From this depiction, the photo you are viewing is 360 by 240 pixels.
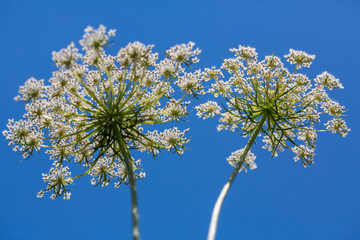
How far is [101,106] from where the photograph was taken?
28.2ft

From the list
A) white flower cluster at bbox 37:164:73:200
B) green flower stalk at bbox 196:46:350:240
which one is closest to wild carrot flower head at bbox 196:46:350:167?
green flower stalk at bbox 196:46:350:240

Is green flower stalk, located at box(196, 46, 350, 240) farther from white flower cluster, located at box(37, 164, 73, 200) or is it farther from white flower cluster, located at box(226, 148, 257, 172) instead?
white flower cluster, located at box(37, 164, 73, 200)

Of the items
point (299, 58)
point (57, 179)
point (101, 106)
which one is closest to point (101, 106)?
point (101, 106)

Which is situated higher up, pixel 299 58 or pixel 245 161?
pixel 299 58

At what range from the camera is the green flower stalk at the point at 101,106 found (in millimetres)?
8539

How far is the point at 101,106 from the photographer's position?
28.2ft

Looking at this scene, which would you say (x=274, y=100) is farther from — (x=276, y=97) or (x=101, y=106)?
(x=101, y=106)

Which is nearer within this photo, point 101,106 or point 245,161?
point 101,106

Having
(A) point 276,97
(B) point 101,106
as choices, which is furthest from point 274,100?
(B) point 101,106

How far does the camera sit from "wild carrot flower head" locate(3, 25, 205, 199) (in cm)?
854

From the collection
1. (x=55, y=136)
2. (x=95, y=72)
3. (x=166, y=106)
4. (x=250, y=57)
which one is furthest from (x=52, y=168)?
(x=250, y=57)

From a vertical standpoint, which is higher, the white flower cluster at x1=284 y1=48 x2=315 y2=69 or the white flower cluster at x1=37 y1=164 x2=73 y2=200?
the white flower cluster at x1=284 y1=48 x2=315 y2=69

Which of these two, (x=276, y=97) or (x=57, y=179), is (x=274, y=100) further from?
(x=57, y=179)

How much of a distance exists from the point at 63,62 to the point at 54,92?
4.30 ft
